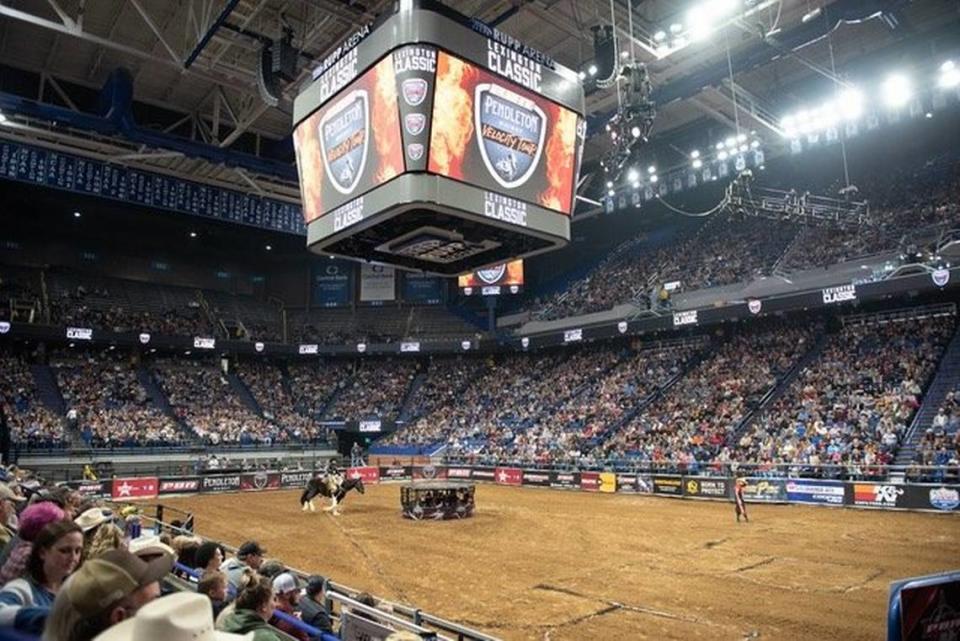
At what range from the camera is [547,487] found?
31.3 m

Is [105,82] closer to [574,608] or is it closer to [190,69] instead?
[190,69]

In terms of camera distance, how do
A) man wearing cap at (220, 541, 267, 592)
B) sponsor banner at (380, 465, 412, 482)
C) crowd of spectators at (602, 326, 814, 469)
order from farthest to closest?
sponsor banner at (380, 465, 412, 482)
crowd of spectators at (602, 326, 814, 469)
man wearing cap at (220, 541, 267, 592)

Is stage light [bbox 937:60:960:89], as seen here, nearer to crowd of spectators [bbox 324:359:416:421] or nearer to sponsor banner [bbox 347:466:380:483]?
sponsor banner [bbox 347:466:380:483]

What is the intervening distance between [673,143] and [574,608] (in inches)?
1196

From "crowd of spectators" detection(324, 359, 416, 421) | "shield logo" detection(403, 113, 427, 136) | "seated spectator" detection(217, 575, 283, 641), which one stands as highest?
"shield logo" detection(403, 113, 427, 136)

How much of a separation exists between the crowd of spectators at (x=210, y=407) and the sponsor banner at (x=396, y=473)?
28.7ft

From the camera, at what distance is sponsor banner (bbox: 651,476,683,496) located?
26.5 metres

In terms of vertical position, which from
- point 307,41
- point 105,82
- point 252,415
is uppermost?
point 105,82

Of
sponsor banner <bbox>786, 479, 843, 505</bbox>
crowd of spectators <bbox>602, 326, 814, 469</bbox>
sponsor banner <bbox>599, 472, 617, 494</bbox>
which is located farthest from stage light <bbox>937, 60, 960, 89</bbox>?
sponsor banner <bbox>599, 472, 617, 494</bbox>

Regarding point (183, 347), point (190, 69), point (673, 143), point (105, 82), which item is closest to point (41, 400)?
point (183, 347)

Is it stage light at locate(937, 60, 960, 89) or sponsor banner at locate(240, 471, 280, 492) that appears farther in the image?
sponsor banner at locate(240, 471, 280, 492)

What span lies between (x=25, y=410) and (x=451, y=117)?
36.0 meters

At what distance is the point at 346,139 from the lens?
8.89 metres

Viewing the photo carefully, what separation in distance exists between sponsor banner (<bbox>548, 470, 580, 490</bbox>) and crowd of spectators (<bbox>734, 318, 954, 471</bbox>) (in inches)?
302
